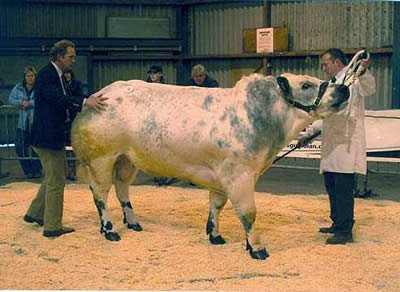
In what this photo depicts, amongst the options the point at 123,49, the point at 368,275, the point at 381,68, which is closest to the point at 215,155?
the point at 368,275

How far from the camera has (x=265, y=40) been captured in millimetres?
9461

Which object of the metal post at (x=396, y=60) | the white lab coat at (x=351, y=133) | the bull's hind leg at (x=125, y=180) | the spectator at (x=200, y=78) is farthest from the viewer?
the metal post at (x=396, y=60)

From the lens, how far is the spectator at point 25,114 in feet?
25.9

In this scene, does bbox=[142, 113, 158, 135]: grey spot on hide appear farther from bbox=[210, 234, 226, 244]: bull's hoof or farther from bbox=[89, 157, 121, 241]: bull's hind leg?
bbox=[210, 234, 226, 244]: bull's hoof

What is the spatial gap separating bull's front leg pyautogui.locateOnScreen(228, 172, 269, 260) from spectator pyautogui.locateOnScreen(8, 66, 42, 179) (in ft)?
13.3

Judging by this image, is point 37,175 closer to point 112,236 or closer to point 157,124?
point 112,236

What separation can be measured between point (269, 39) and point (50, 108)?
518 centimetres

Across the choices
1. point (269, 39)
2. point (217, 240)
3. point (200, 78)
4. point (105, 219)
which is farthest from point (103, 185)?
point (269, 39)

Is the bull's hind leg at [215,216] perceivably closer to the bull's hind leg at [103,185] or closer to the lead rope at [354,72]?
the bull's hind leg at [103,185]

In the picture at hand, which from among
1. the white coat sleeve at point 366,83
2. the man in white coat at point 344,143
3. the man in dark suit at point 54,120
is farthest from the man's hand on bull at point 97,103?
the white coat sleeve at point 366,83

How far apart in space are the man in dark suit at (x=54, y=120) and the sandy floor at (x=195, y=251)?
258 mm

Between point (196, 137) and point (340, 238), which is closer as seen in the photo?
point (196, 137)

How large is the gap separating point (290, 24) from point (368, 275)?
5.95 meters

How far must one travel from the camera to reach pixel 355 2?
870cm
